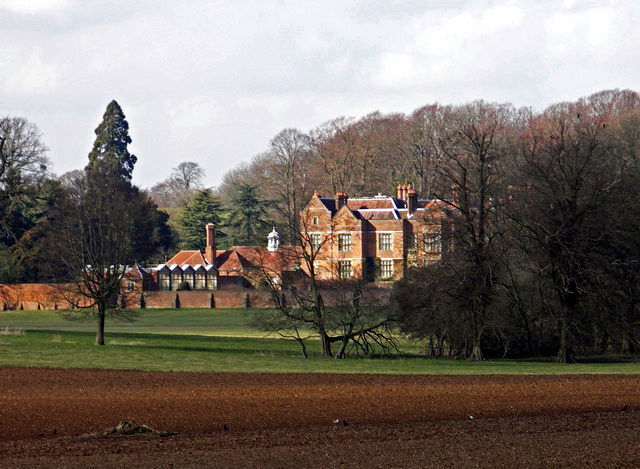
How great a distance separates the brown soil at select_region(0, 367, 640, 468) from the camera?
59.3 ft

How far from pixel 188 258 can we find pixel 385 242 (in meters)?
22.9

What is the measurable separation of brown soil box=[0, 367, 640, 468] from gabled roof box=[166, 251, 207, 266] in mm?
69441

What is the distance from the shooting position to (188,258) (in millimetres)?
104000

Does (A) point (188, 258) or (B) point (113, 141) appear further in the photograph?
(B) point (113, 141)

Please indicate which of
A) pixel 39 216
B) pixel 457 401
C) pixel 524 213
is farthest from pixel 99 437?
pixel 39 216

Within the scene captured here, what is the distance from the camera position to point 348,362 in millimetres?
42594

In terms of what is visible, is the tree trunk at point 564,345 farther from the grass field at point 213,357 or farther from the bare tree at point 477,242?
the bare tree at point 477,242

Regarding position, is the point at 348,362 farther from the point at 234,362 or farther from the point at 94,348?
the point at 94,348

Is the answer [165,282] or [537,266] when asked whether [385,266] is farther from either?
[537,266]

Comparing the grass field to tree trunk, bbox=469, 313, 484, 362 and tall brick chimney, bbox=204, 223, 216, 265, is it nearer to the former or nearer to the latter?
tree trunk, bbox=469, 313, 484, 362

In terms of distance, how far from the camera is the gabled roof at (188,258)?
103 meters

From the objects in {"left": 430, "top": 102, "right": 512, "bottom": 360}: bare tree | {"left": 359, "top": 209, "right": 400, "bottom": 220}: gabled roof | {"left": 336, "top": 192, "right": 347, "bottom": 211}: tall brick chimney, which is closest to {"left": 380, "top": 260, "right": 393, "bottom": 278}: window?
{"left": 359, "top": 209, "right": 400, "bottom": 220}: gabled roof

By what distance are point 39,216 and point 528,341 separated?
63847 millimetres

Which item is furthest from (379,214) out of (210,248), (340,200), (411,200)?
(210,248)
